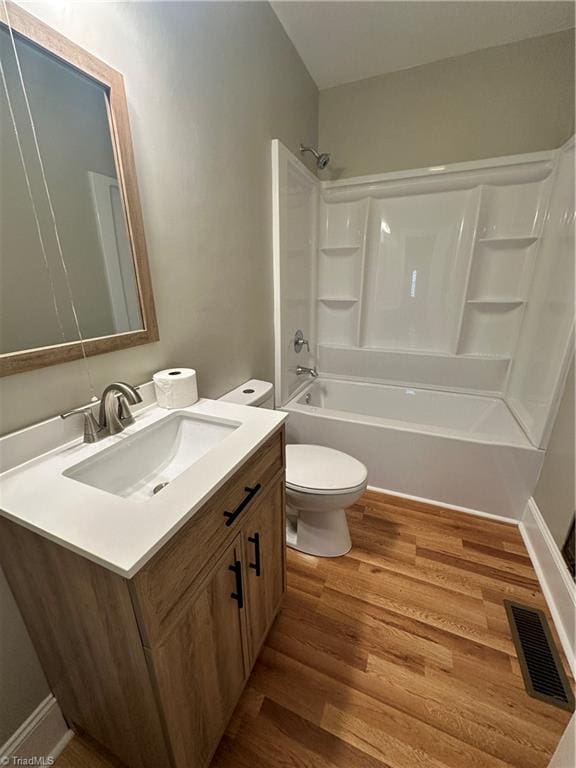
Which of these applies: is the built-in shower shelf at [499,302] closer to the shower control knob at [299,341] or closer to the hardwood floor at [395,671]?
the shower control knob at [299,341]

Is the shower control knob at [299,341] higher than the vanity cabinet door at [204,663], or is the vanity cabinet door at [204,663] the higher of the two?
the shower control knob at [299,341]

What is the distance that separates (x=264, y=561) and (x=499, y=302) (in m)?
2.29

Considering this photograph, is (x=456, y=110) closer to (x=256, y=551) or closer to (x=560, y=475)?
(x=560, y=475)

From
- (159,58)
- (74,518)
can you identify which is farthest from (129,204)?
(74,518)

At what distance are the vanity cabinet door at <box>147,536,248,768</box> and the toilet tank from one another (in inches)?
30.7

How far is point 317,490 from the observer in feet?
4.48

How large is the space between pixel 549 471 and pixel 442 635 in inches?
37.6

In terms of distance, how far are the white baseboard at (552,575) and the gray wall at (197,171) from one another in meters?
1.68

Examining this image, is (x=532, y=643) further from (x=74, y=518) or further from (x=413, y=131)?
(x=413, y=131)

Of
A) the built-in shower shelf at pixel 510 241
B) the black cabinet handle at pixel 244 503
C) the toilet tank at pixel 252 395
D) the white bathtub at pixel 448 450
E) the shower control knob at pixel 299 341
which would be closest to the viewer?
the black cabinet handle at pixel 244 503

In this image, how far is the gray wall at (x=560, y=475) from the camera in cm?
135

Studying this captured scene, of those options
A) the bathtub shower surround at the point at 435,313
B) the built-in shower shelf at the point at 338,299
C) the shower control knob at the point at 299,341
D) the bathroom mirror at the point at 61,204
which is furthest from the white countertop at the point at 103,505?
the built-in shower shelf at the point at 338,299

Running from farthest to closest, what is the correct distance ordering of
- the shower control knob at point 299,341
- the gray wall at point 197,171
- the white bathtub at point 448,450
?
the shower control knob at point 299,341, the white bathtub at point 448,450, the gray wall at point 197,171

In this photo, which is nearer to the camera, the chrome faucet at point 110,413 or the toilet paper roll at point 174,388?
the chrome faucet at point 110,413
